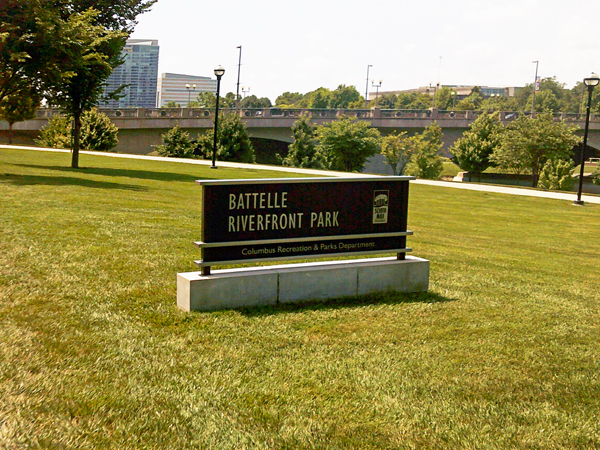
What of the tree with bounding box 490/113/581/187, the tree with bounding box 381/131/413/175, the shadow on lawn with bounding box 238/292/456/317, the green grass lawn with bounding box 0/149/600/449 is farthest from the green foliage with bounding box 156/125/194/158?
the shadow on lawn with bounding box 238/292/456/317

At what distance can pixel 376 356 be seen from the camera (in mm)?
5207

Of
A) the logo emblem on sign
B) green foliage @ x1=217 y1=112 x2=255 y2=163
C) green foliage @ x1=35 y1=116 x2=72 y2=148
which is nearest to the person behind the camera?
the logo emblem on sign

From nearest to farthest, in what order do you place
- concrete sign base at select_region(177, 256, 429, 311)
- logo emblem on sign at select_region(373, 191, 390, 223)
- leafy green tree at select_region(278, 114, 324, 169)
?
concrete sign base at select_region(177, 256, 429, 311) → logo emblem on sign at select_region(373, 191, 390, 223) → leafy green tree at select_region(278, 114, 324, 169)

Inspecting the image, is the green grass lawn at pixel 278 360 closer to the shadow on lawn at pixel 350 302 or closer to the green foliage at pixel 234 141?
the shadow on lawn at pixel 350 302

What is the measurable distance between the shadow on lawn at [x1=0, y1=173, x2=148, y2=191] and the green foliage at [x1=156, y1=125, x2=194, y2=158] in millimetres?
25147

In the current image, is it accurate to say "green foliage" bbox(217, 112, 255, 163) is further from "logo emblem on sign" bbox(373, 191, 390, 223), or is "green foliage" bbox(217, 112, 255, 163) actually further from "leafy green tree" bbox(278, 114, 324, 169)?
"logo emblem on sign" bbox(373, 191, 390, 223)

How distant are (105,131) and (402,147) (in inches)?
892

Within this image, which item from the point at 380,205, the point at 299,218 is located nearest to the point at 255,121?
the point at 380,205

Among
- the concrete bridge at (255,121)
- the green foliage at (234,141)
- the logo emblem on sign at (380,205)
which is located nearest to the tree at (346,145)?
the concrete bridge at (255,121)

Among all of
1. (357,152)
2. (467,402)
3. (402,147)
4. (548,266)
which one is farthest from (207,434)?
(402,147)

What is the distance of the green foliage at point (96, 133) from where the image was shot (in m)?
44.4

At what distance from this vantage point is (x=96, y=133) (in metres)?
44.7

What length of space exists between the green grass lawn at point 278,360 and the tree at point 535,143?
38591mm

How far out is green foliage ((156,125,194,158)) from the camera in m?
44.8
